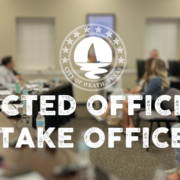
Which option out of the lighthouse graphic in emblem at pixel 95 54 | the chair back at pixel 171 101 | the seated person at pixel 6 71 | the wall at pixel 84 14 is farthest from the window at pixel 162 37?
the seated person at pixel 6 71

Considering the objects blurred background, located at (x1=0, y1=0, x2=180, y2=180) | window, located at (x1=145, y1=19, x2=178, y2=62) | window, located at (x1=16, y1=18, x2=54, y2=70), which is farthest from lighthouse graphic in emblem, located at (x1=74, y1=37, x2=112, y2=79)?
window, located at (x1=145, y1=19, x2=178, y2=62)

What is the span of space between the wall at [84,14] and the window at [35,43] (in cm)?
22

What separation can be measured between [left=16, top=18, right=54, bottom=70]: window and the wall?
0.22 meters

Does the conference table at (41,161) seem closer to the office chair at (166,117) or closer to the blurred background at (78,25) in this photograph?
the office chair at (166,117)

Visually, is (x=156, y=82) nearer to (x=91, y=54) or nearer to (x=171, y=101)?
(x=171, y=101)

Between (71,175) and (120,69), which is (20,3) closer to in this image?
(120,69)

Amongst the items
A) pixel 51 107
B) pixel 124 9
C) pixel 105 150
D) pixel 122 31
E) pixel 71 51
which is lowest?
pixel 105 150

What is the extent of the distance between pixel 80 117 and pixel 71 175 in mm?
4481

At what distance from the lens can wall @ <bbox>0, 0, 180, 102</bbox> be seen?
6820mm

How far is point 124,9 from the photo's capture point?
704 cm

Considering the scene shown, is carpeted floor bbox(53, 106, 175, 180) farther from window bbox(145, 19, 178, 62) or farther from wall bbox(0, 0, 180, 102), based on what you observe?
window bbox(145, 19, 178, 62)

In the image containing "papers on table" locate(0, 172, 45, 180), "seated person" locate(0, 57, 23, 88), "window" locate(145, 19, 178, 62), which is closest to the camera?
"papers on table" locate(0, 172, 45, 180)

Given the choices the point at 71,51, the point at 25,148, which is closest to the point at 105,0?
the point at 71,51

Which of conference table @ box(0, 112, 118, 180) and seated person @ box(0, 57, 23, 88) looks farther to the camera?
seated person @ box(0, 57, 23, 88)
